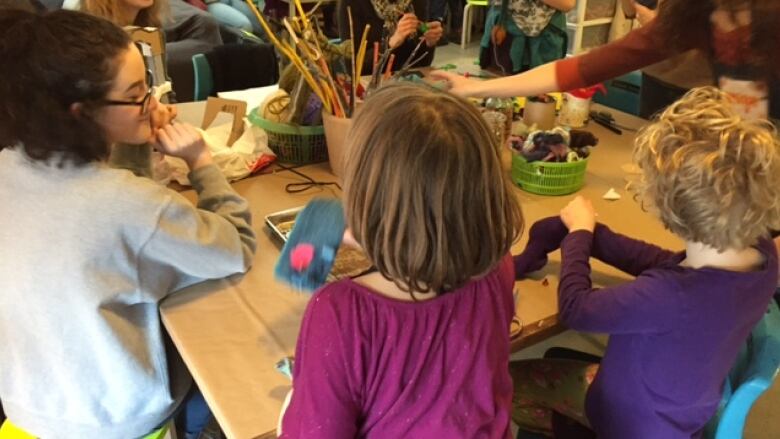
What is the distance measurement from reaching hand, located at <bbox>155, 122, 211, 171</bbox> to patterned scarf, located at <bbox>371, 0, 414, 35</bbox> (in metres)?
1.21

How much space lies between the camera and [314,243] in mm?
958

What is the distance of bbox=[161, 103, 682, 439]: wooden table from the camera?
36.7 inches

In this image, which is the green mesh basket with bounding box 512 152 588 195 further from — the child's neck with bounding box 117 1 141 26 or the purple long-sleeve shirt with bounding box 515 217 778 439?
the child's neck with bounding box 117 1 141 26

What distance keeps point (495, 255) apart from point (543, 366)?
29.1 inches

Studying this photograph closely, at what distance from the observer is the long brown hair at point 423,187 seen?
0.74 m

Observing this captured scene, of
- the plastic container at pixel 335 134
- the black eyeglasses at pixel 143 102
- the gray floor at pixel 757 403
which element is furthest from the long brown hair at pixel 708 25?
the black eyeglasses at pixel 143 102

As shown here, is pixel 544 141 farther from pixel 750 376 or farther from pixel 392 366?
pixel 392 366

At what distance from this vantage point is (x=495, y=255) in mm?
833

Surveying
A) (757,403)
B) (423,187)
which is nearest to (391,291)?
(423,187)

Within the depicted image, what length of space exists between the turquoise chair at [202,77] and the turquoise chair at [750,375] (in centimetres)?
192

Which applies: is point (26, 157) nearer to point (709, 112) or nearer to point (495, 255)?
point (495, 255)

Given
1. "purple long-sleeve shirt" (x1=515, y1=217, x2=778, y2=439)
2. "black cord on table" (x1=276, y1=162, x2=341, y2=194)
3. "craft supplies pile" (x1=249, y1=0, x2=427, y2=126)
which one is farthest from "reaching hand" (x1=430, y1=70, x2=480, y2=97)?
"purple long-sleeve shirt" (x1=515, y1=217, x2=778, y2=439)

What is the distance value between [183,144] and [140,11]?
1.09 m

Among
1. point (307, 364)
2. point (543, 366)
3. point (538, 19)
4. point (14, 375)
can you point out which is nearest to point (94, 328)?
point (14, 375)
